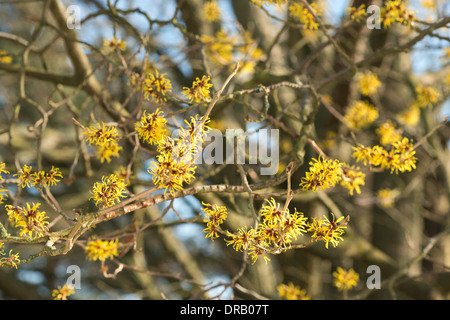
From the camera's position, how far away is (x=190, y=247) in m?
6.59

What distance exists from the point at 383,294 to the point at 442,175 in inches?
56.4

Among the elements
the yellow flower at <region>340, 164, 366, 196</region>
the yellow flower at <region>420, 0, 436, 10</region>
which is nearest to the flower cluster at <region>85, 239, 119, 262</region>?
the yellow flower at <region>340, 164, 366, 196</region>

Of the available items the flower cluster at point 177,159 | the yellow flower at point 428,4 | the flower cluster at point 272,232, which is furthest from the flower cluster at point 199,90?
the yellow flower at point 428,4

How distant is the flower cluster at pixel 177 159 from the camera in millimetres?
1874

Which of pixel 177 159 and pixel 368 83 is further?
pixel 368 83

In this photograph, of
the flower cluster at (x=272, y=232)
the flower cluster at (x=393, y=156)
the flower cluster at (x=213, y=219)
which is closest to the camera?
the flower cluster at (x=272, y=232)

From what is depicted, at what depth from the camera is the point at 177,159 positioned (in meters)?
1.91

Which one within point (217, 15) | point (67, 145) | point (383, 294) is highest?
point (217, 15)

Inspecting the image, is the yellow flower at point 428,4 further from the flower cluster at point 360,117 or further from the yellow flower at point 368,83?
the flower cluster at point 360,117

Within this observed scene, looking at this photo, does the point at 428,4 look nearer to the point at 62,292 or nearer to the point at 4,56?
the point at 4,56

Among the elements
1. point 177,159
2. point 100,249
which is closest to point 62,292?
point 100,249

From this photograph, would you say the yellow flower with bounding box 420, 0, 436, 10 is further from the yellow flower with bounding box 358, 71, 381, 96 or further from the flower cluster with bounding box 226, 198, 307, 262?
the flower cluster with bounding box 226, 198, 307, 262

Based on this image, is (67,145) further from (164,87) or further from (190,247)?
(164,87)
